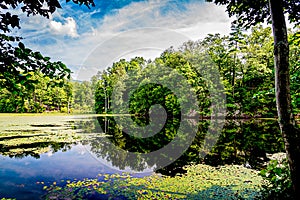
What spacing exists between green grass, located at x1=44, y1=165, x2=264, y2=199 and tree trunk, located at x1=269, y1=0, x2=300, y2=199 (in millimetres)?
2580

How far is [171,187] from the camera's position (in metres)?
5.59

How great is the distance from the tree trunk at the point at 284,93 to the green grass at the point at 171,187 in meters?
2.58

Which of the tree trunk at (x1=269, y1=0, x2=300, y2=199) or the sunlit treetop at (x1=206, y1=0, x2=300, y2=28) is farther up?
the sunlit treetop at (x1=206, y1=0, x2=300, y2=28)

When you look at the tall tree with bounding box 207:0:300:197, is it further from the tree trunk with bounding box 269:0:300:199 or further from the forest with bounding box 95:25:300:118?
the forest with bounding box 95:25:300:118

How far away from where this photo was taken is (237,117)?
29.0m

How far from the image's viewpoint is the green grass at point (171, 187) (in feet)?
16.7

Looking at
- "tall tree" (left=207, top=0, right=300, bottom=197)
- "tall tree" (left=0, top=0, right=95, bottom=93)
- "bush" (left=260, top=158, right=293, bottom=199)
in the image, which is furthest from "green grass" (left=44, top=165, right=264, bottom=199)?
"tall tree" (left=0, top=0, right=95, bottom=93)

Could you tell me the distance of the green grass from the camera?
509 centimetres

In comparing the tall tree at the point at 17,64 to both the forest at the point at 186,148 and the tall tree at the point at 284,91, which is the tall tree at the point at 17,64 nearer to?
the forest at the point at 186,148

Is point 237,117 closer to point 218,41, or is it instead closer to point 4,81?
point 218,41

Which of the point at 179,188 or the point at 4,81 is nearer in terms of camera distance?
the point at 4,81

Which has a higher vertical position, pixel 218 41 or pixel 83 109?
pixel 218 41

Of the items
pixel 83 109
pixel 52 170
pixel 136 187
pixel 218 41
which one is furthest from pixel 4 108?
pixel 136 187

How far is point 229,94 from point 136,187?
24493mm
